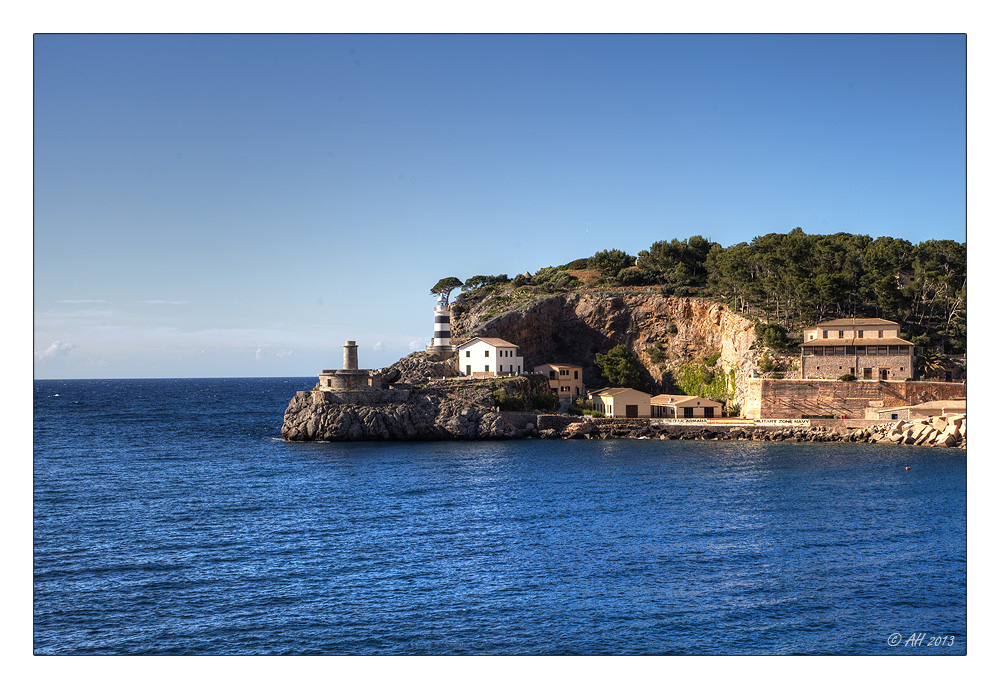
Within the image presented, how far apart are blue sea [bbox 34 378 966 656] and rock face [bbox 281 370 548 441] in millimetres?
9074

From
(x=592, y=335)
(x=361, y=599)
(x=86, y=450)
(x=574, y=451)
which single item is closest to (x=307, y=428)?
(x=86, y=450)

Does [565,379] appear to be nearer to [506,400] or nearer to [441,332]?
[506,400]

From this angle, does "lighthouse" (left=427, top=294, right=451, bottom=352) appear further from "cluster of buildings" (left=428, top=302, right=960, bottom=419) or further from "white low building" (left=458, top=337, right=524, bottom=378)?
"cluster of buildings" (left=428, top=302, right=960, bottom=419)

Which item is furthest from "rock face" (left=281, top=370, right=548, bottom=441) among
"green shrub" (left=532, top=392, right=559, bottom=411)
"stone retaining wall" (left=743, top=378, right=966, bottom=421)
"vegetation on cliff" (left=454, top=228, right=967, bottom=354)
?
"vegetation on cliff" (left=454, top=228, right=967, bottom=354)

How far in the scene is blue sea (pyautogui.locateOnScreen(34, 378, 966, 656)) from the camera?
1772 centimetres

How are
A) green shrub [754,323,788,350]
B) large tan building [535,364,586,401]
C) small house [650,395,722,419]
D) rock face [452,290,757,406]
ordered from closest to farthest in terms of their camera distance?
small house [650,395,722,419] → green shrub [754,323,788,350] → large tan building [535,364,586,401] → rock face [452,290,757,406]

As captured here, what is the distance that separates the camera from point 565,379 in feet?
213

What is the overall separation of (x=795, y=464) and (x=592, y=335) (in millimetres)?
32560

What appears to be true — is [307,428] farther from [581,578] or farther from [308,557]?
[581,578]

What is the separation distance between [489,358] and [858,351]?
90.1 feet

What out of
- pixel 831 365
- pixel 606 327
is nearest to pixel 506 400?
pixel 606 327

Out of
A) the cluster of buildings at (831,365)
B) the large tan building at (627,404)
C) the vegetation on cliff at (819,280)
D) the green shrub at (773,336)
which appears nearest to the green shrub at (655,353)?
the vegetation on cliff at (819,280)

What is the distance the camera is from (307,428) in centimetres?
5447

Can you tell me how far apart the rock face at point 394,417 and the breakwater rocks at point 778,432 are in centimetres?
379
